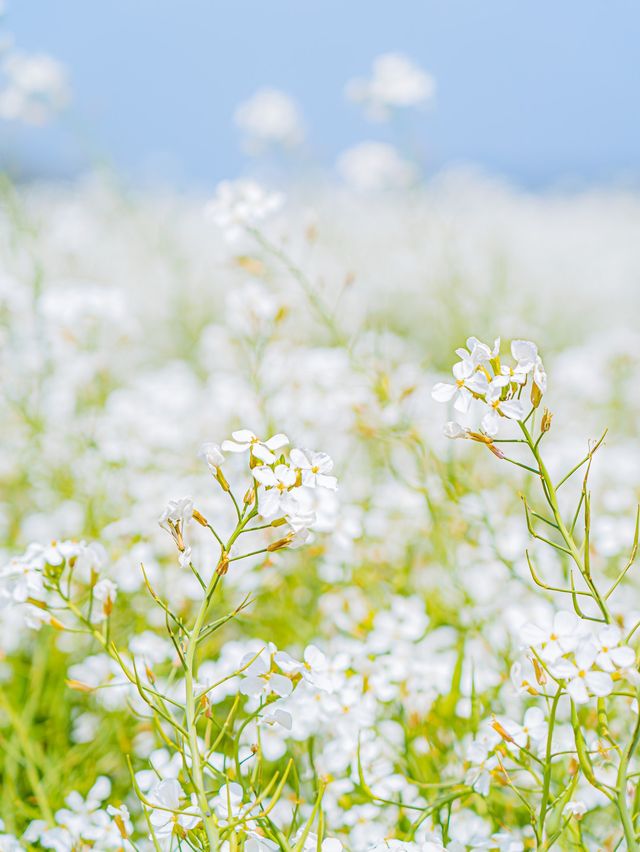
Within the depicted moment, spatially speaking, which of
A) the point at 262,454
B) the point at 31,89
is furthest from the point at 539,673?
the point at 31,89

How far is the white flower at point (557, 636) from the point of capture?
87 cm

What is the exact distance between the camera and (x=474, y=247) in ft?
19.8

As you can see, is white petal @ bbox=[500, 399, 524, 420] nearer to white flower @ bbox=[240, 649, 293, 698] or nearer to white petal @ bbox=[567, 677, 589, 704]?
white petal @ bbox=[567, 677, 589, 704]

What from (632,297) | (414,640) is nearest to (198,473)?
(414,640)

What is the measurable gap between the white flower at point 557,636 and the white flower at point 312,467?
0.87ft

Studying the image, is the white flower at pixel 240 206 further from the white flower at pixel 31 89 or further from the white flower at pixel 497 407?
the white flower at pixel 31 89

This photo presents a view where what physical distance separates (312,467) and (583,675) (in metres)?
0.35

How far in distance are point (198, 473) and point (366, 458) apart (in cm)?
67

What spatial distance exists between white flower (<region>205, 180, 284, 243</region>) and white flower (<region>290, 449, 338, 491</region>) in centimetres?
83

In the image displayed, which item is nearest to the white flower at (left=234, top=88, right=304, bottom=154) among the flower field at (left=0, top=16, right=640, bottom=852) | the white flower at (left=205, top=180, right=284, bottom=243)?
the flower field at (left=0, top=16, right=640, bottom=852)

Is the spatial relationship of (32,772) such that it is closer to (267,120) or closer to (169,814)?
(169,814)

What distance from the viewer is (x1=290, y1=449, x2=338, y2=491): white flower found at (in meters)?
0.91

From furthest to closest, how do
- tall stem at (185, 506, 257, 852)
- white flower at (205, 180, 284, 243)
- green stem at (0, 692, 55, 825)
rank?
white flower at (205, 180, 284, 243) < green stem at (0, 692, 55, 825) < tall stem at (185, 506, 257, 852)

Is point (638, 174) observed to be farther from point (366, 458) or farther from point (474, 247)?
point (366, 458)
